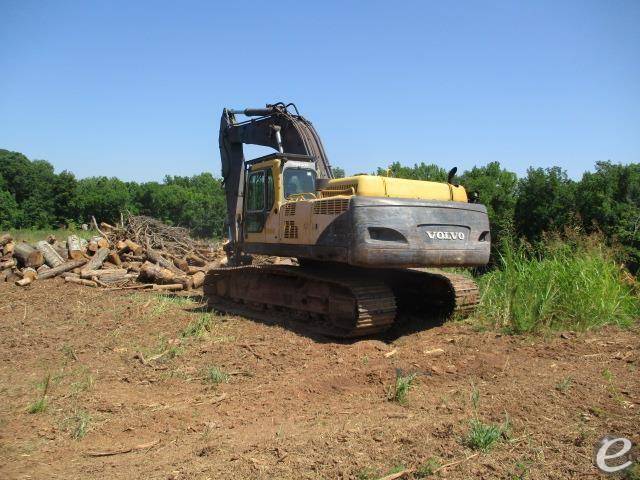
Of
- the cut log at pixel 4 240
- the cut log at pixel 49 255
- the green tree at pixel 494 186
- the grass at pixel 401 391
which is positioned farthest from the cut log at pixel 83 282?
the green tree at pixel 494 186

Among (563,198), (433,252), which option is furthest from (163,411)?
(563,198)

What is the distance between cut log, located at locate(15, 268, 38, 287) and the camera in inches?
481

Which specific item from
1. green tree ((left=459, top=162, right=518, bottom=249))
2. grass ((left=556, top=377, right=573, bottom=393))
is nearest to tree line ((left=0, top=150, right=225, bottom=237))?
green tree ((left=459, top=162, right=518, bottom=249))

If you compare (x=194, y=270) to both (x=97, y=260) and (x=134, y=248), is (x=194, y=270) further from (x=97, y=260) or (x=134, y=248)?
(x=97, y=260)

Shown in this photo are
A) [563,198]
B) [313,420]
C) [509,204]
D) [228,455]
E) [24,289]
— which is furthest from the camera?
[509,204]

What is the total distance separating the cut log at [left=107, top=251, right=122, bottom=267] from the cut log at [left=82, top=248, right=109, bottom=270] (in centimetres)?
13

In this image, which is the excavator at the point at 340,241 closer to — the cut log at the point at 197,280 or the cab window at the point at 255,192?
the cab window at the point at 255,192

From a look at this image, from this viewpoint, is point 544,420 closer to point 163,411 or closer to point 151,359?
point 163,411

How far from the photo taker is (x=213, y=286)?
10.6 metres

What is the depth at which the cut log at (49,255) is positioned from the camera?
1319cm

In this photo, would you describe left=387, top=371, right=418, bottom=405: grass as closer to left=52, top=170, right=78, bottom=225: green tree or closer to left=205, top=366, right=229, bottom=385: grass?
left=205, top=366, right=229, bottom=385: grass

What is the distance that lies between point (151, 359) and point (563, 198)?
22.9 m

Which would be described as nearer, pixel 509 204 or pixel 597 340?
pixel 597 340

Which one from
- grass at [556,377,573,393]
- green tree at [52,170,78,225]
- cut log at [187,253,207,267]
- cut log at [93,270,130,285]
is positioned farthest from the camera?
green tree at [52,170,78,225]
